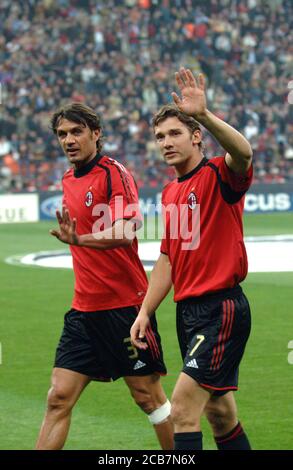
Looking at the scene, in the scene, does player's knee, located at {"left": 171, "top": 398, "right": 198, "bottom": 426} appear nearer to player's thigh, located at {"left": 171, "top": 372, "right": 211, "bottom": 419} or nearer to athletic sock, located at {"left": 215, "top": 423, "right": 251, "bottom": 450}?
player's thigh, located at {"left": 171, "top": 372, "right": 211, "bottom": 419}

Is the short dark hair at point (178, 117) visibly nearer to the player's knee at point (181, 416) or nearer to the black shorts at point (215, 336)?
the black shorts at point (215, 336)

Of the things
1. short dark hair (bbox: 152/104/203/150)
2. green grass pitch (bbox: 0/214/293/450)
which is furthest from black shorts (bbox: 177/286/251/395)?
green grass pitch (bbox: 0/214/293/450)

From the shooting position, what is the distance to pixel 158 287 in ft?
21.7

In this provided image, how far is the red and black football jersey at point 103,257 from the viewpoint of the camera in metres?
6.93

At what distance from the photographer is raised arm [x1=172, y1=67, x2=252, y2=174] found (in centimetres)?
579

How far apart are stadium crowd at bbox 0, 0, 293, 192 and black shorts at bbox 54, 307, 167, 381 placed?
80.3 ft

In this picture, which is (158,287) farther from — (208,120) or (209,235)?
(208,120)

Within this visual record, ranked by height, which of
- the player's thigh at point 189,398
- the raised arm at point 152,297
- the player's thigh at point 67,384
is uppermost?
the raised arm at point 152,297

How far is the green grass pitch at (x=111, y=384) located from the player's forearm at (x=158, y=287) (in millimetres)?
1479

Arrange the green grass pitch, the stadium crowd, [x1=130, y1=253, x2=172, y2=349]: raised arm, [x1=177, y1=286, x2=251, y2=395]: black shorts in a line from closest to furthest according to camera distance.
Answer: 1. [x1=177, y1=286, x2=251, y2=395]: black shorts
2. [x1=130, y1=253, x2=172, y2=349]: raised arm
3. the green grass pitch
4. the stadium crowd

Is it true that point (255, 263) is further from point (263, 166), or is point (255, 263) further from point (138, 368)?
point (263, 166)

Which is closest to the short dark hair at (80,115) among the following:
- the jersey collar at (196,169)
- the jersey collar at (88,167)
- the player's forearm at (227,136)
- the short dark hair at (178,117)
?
the jersey collar at (88,167)

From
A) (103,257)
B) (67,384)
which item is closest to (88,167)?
(103,257)

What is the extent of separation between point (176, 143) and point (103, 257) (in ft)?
3.14
